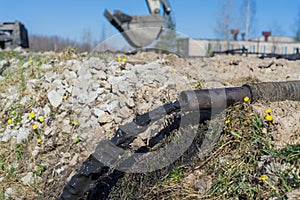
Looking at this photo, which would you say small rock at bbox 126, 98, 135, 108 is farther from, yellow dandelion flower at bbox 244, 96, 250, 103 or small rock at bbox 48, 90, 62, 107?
yellow dandelion flower at bbox 244, 96, 250, 103

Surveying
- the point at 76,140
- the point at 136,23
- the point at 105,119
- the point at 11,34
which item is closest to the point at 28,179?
the point at 76,140

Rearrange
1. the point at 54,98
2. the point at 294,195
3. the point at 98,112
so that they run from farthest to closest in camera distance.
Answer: the point at 54,98 < the point at 98,112 < the point at 294,195

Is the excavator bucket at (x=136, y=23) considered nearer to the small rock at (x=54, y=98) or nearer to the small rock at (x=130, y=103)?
the small rock at (x=54, y=98)

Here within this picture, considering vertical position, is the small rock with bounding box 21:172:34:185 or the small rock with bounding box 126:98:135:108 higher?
the small rock with bounding box 126:98:135:108

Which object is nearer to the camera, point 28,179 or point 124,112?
point 28,179

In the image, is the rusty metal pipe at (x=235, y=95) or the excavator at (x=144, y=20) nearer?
the rusty metal pipe at (x=235, y=95)

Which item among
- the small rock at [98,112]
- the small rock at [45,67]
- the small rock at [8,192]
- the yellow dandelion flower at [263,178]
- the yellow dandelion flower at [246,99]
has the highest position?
the small rock at [45,67]

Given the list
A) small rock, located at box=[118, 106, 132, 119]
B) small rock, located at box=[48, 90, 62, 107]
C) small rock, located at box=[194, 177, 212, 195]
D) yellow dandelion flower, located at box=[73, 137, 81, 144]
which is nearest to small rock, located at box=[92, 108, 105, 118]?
small rock, located at box=[118, 106, 132, 119]

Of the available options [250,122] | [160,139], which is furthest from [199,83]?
[250,122]

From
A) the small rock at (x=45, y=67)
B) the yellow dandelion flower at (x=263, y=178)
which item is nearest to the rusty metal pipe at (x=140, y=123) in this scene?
the yellow dandelion flower at (x=263, y=178)

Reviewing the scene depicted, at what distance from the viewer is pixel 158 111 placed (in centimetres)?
244

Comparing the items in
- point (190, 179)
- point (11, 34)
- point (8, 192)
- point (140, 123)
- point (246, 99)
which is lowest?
point (8, 192)

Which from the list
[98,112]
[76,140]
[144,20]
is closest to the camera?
[76,140]

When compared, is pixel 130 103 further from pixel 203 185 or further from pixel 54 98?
pixel 203 185
